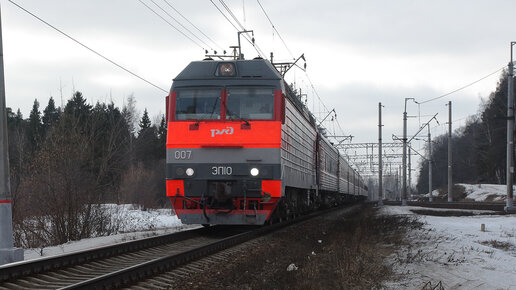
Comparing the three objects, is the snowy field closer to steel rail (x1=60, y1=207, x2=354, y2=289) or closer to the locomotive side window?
the locomotive side window

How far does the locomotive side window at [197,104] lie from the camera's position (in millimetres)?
12125

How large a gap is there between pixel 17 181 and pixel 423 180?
111544mm

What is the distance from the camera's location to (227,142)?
11.8m

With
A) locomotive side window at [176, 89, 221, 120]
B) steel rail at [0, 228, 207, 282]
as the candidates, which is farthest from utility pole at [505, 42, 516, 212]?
steel rail at [0, 228, 207, 282]

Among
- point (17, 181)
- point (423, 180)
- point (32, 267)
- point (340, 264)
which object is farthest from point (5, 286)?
point (423, 180)

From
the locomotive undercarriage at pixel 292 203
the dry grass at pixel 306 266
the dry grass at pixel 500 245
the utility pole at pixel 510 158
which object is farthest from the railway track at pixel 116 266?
the utility pole at pixel 510 158

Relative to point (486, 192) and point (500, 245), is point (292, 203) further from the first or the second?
point (486, 192)

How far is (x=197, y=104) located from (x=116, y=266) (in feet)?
16.7

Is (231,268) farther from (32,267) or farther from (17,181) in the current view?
(17,181)

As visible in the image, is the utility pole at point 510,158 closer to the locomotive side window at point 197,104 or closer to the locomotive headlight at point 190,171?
the locomotive side window at point 197,104

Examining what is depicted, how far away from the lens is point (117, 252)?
9.02 m

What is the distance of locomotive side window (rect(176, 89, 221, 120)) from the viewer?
39.8ft

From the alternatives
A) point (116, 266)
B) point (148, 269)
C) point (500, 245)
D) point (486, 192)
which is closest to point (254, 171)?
point (116, 266)

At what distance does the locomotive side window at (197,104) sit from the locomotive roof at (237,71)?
0.36 m
